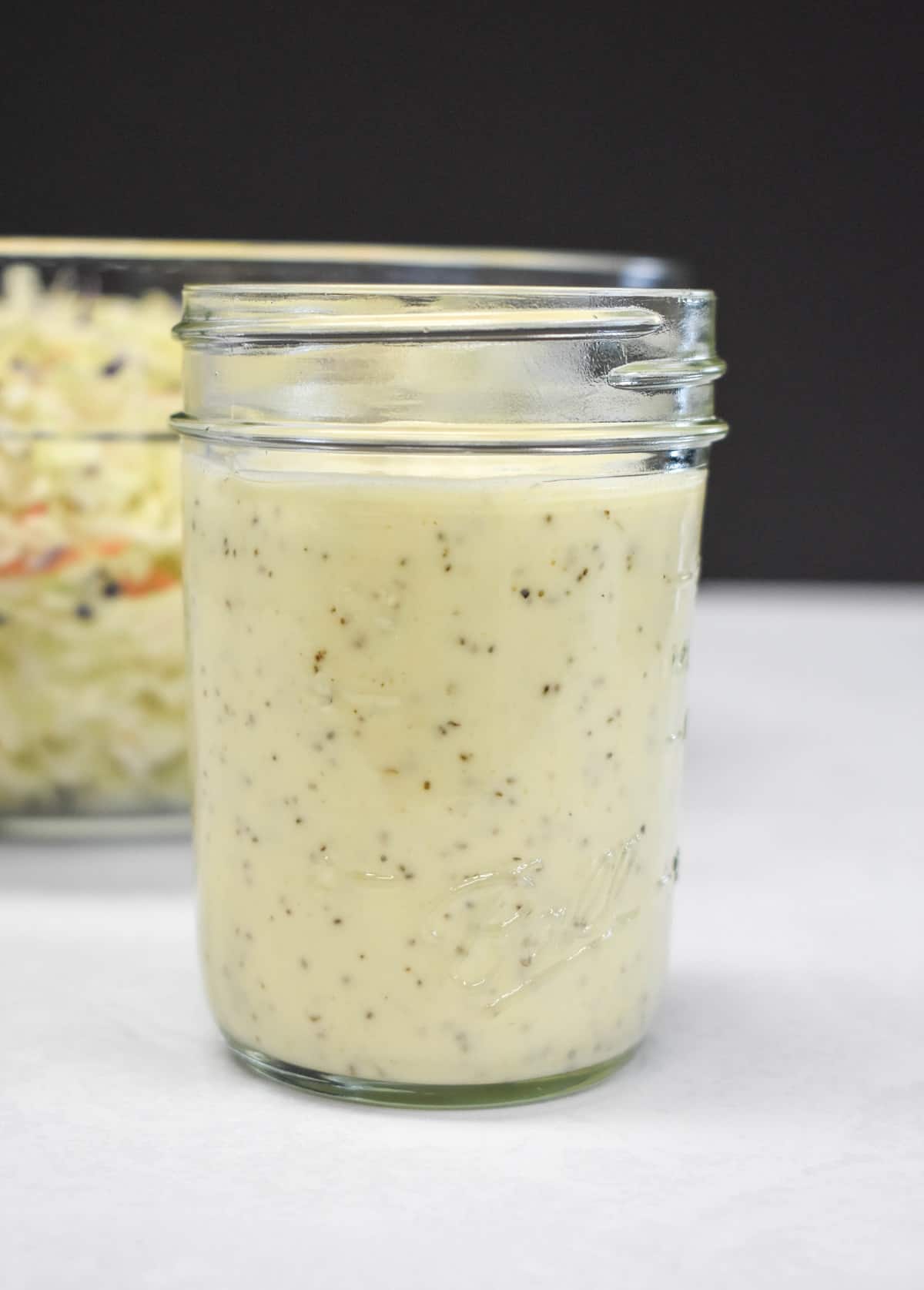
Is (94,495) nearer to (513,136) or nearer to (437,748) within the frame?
(437,748)

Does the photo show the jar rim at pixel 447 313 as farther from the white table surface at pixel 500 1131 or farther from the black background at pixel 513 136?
the black background at pixel 513 136

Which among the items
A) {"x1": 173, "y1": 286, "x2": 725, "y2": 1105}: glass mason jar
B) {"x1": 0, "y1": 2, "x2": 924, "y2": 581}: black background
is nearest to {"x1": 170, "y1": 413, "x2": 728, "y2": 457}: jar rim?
{"x1": 173, "y1": 286, "x2": 725, "y2": 1105}: glass mason jar

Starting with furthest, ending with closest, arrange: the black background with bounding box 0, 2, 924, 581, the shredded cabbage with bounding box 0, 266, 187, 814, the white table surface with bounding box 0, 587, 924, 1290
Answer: the black background with bounding box 0, 2, 924, 581, the shredded cabbage with bounding box 0, 266, 187, 814, the white table surface with bounding box 0, 587, 924, 1290

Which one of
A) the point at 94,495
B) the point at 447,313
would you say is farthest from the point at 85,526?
the point at 447,313

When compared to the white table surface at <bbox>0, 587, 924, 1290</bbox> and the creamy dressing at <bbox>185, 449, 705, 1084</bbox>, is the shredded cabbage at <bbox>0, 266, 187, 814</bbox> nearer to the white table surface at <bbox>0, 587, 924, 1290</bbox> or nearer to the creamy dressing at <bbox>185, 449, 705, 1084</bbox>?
the white table surface at <bbox>0, 587, 924, 1290</bbox>

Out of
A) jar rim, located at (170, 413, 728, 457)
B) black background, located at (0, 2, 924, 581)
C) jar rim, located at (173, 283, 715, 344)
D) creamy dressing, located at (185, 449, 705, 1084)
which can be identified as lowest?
creamy dressing, located at (185, 449, 705, 1084)

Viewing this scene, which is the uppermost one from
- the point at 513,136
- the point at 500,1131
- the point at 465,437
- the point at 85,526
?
the point at 513,136

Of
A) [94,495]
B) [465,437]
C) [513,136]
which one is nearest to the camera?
[465,437]

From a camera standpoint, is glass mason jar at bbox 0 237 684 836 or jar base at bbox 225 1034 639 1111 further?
glass mason jar at bbox 0 237 684 836

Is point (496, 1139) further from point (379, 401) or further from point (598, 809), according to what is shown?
point (379, 401)
